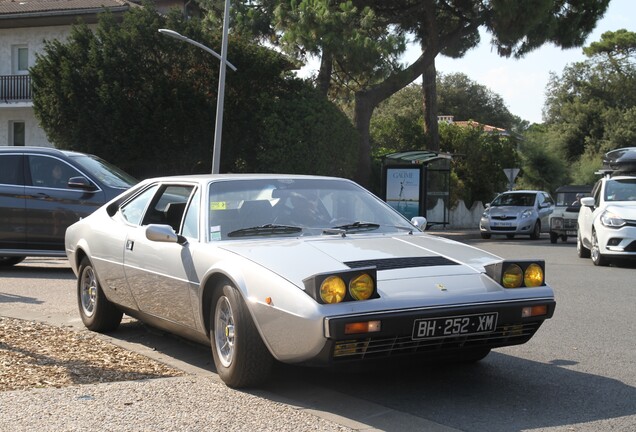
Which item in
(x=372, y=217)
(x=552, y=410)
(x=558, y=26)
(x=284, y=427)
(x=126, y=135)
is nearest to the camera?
(x=284, y=427)

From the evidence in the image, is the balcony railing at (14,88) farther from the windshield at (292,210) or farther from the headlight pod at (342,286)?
the headlight pod at (342,286)

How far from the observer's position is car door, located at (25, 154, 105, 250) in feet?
43.4

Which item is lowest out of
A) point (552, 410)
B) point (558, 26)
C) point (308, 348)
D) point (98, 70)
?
point (552, 410)

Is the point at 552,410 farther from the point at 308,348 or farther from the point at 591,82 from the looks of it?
the point at 591,82

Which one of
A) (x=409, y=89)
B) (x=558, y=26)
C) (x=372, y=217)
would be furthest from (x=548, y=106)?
(x=372, y=217)

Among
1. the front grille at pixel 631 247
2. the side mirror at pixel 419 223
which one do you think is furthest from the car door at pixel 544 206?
the side mirror at pixel 419 223

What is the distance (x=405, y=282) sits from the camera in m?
5.52

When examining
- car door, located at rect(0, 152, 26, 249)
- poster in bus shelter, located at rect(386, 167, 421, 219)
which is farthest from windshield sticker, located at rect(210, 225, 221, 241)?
poster in bus shelter, located at rect(386, 167, 421, 219)

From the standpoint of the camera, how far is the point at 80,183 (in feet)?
43.3

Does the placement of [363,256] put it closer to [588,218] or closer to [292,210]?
[292,210]

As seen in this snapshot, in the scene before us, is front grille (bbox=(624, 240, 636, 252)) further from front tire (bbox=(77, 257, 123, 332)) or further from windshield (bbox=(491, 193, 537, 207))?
windshield (bbox=(491, 193, 537, 207))

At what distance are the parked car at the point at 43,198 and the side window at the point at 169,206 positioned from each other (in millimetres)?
5998

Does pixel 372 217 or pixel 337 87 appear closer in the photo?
pixel 372 217

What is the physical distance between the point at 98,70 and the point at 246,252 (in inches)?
990
